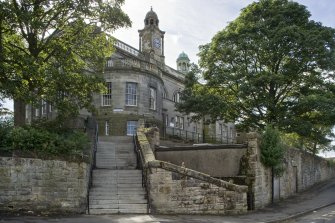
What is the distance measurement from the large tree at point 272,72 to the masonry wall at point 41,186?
639 inches

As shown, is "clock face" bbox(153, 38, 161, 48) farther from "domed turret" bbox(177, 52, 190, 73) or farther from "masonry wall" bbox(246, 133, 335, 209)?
"masonry wall" bbox(246, 133, 335, 209)

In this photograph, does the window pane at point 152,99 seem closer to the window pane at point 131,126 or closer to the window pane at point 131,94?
the window pane at point 131,94

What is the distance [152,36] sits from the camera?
5816 cm

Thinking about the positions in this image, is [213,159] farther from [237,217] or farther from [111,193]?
[111,193]

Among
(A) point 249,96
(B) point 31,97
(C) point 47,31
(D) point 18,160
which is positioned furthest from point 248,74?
(D) point 18,160

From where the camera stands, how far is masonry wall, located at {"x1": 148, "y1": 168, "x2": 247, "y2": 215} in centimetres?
1783

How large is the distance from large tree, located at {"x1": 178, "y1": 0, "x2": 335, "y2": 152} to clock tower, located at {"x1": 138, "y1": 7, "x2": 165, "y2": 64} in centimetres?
2448

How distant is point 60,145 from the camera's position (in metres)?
17.5

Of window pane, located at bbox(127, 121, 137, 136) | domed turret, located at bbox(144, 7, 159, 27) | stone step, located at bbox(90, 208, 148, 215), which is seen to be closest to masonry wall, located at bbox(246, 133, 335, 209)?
stone step, located at bbox(90, 208, 148, 215)

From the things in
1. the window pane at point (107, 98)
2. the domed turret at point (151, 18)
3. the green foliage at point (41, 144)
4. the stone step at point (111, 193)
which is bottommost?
the stone step at point (111, 193)

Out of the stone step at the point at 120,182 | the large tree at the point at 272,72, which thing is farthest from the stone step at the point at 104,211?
Result: the large tree at the point at 272,72

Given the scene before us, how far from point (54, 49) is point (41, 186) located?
7485 millimetres

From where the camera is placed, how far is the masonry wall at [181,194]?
17.8 meters

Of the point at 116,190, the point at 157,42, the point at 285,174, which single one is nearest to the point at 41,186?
the point at 116,190
